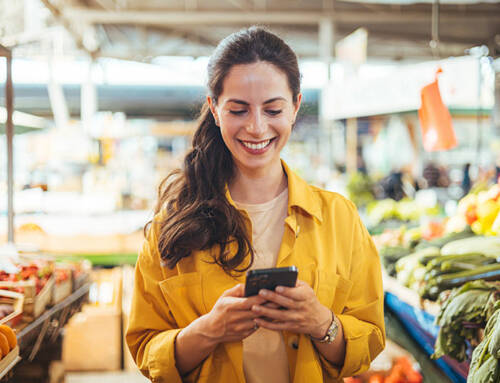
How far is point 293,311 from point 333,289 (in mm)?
259

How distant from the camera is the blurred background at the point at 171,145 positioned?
275 cm

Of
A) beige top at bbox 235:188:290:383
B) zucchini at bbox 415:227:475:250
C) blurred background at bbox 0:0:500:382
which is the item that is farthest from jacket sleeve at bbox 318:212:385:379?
zucchini at bbox 415:227:475:250

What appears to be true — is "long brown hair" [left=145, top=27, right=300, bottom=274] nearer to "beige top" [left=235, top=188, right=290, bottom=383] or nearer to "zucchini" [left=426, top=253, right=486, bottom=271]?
"beige top" [left=235, top=188, right=290, bottom=383]

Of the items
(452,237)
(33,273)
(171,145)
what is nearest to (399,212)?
→ (452,237)

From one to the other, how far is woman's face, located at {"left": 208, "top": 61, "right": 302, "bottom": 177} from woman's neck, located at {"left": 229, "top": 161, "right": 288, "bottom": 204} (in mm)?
132

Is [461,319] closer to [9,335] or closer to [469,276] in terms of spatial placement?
[469,276]

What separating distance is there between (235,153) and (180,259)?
36cm

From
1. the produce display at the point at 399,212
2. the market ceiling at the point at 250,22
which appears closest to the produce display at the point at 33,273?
the produce display at the point at 399,212

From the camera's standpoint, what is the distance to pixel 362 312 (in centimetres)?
150

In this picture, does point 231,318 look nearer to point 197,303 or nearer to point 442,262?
point 197,303

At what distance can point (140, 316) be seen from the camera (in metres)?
1.45

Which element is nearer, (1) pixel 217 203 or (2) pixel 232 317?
(2) pixel 232 317

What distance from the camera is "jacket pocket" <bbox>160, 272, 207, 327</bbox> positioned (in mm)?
1427

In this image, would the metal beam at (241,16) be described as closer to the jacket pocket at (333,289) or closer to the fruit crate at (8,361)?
the fruit crate at (8,361)
